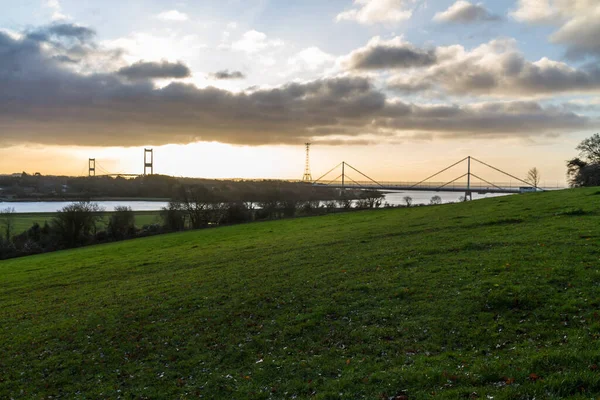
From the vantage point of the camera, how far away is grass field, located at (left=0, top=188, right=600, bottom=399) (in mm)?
9164

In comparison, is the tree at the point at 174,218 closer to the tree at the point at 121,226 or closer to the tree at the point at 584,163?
the tree at the point at 121,226

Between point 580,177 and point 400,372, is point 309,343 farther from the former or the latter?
point 580,177

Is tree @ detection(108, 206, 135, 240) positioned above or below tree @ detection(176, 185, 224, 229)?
below

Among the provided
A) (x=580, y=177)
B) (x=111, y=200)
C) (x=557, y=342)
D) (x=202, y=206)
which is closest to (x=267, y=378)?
(x=557, y=342)

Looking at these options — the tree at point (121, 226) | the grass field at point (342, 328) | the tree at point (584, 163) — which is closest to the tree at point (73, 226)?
the tree at point (121, 226)

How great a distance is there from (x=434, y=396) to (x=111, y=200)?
167m

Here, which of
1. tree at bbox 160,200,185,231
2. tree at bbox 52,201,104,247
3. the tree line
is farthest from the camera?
tree at bbox 160,200,185,231

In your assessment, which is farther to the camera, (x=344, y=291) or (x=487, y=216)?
(x=487, y=216)

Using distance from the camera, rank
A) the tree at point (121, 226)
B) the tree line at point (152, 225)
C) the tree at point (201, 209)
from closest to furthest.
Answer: the tree line at point (152, 225) < the tree at point (121, 226) < the tree at point (201, 209)

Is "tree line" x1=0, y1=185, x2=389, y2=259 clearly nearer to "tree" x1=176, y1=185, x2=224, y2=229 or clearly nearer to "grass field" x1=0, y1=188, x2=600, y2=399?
"tree" x1=176, y1=185, x2=224, y2=229

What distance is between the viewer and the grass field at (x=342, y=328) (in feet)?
30.1

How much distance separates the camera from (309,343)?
11.9 meters

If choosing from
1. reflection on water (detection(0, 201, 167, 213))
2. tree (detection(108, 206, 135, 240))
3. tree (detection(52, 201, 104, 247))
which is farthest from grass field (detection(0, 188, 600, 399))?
reflection on water (detection(0, 201, 167, 213))

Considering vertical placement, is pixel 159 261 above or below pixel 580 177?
below
